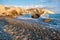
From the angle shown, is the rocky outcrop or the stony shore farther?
the rocky outcrop

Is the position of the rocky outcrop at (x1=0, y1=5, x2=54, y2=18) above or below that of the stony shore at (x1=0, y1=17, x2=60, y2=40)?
above

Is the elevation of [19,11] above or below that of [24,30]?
above

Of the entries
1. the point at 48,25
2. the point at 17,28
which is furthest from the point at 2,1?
the point at 48,25

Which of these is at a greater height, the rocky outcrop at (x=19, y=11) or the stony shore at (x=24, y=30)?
the rocky outcrop at (x=19, y=11)

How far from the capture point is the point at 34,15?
2660mm

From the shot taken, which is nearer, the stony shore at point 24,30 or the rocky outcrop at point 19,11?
the stony shore at point 24,30

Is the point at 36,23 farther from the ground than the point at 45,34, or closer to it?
farther from the ground

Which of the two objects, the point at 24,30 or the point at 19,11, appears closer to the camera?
the point at 24,30

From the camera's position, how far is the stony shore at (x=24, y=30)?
249cm

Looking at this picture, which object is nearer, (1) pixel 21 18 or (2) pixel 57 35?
(2) pixel 57 35

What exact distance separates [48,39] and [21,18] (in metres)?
0.66

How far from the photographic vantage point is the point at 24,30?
2.56 metres

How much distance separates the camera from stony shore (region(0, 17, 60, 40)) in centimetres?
249

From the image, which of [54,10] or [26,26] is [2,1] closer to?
[26,26]
